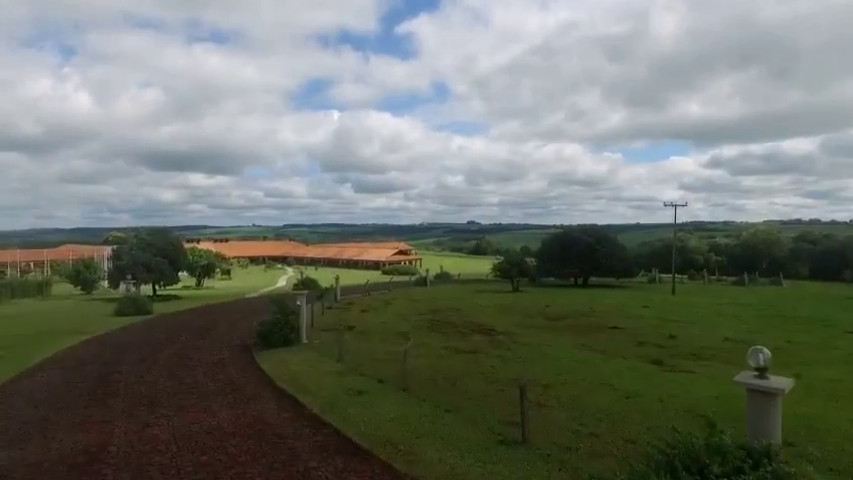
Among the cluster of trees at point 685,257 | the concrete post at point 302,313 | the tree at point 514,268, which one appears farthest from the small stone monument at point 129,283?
the tree at point 514,268

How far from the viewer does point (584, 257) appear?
54.3 m

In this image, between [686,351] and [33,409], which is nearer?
[33,409]

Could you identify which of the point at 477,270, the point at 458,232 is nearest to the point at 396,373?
the point at 477,270

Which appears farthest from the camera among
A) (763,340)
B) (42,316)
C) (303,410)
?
(42,316)

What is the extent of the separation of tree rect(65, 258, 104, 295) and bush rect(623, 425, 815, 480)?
4290cm

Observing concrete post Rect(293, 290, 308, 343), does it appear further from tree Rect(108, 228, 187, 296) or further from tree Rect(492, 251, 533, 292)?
tree Rect(492, 251, 533, 292)

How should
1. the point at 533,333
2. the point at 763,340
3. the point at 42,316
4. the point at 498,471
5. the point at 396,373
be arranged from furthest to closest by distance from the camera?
the point at 42,316
the point at 533,333
the point at 763,340
the point at 396,373
the point at 498,471

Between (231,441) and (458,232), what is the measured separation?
16859 cm

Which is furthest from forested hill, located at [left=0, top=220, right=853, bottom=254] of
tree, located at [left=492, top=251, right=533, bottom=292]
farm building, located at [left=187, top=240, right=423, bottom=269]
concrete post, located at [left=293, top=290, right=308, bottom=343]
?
concrete post, located at [left=293, top=290, right=308, bottom=343]

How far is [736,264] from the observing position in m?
66.4

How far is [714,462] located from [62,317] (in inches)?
1160

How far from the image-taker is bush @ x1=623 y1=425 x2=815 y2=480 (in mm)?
5742

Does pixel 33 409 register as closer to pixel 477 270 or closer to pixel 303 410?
pixel 303 410

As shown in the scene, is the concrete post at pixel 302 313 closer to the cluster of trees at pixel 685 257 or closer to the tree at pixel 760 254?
the cluster of trees at pixel 685 257
